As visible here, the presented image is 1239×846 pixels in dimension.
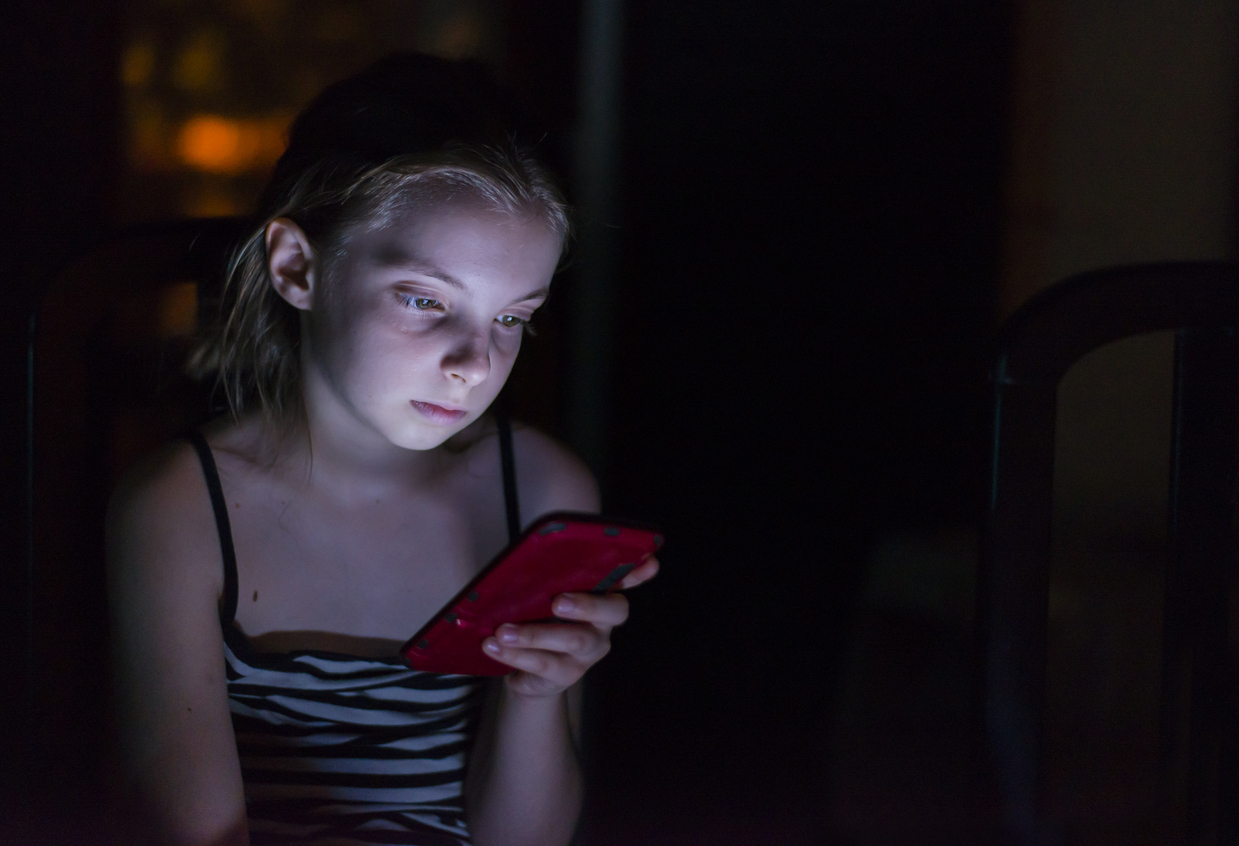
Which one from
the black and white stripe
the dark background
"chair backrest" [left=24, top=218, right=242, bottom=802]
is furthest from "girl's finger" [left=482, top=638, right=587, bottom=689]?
the dark background

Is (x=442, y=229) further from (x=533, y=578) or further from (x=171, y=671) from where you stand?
(x=171, y=671)

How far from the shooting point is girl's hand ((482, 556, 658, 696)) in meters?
0.51

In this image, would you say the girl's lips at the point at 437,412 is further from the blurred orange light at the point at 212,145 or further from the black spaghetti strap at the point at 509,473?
the blurred orange light at the point at 212,145

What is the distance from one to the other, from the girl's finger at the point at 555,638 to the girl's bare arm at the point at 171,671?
0.64 feet

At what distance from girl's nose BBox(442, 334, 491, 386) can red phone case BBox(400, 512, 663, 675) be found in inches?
4.7

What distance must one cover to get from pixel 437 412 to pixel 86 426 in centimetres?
34

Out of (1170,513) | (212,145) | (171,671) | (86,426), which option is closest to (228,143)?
(212,145)

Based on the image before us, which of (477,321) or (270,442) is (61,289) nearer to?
(270,442)

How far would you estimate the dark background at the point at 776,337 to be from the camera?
1063mm

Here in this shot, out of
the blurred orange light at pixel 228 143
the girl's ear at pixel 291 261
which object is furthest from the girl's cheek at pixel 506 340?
the blurred orange light at pixel 228 143

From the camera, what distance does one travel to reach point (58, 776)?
2.33 ft

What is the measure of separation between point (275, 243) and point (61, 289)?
19 cm

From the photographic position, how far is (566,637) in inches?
20.2

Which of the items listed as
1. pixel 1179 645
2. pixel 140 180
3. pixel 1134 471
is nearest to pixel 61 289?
pixel 140 180
